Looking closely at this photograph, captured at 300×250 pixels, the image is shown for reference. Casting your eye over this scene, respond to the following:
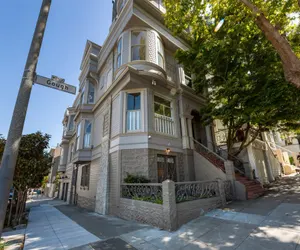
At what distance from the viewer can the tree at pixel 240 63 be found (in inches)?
319

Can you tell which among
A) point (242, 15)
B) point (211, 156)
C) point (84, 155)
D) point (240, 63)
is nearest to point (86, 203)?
point (84, 155)

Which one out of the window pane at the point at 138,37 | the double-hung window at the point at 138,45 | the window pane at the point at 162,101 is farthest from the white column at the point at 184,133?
the window pane at the point at 138,37

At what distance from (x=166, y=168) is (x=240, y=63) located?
8.07 m

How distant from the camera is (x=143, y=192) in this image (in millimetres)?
7355

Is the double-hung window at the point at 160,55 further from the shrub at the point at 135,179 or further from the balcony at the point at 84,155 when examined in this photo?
the balcony at the point at 84,155

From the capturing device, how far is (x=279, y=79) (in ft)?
26.2

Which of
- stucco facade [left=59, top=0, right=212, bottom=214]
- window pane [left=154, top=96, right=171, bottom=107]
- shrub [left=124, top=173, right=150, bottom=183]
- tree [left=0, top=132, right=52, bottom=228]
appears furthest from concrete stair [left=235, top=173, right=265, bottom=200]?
tree [left=0, top=132, right=52, bottom=228]

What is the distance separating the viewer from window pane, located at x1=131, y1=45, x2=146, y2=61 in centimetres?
1041

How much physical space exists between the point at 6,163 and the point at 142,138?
21.3 ft

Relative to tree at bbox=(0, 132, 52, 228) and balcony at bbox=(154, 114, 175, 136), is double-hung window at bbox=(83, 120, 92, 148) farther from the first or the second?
balcony at bbox=(154, 114, 175, 136)

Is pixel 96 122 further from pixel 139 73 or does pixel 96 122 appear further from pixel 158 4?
pixel 158 4

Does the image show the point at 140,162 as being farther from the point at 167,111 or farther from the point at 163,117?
the point at 167,111

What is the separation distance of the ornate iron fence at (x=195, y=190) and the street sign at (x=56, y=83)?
16.2ft

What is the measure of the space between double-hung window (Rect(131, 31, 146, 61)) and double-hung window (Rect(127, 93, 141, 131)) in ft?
8.30
